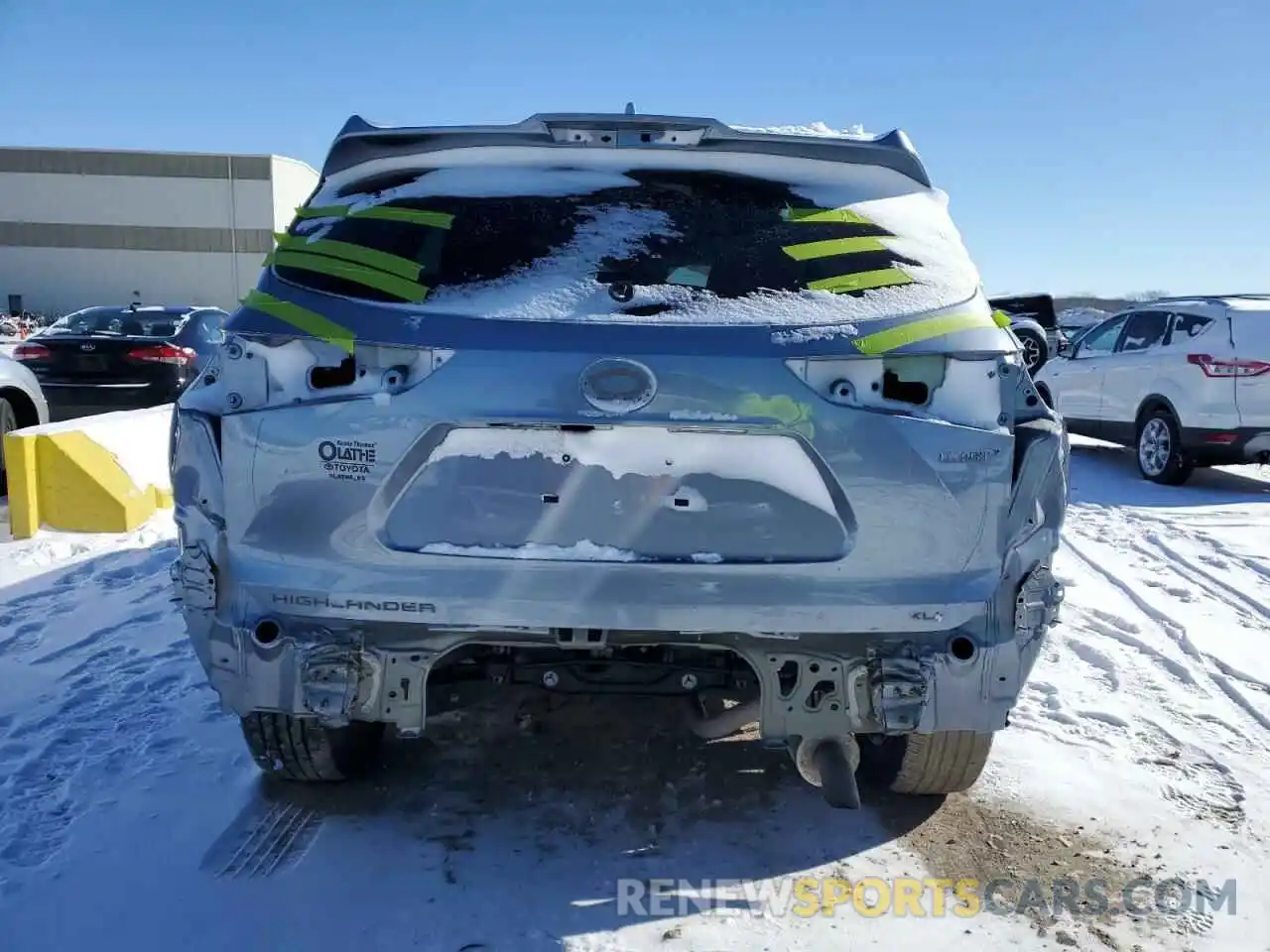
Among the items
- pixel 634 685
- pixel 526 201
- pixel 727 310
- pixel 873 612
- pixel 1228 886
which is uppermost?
pixel 526 201

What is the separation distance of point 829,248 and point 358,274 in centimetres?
124

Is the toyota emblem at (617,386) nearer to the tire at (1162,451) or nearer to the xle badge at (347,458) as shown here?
the xle badge at (347,458)

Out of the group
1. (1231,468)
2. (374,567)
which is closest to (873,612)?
(374,567)

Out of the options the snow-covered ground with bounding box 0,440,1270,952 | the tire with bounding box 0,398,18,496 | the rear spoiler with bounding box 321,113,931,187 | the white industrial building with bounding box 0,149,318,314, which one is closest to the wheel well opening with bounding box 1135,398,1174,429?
the snow-covered ground with bounding box 0,440,1270,952

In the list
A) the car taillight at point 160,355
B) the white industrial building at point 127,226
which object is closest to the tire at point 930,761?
the car taillight at point 160,355

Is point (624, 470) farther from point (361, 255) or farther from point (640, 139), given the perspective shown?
point (640, 139)

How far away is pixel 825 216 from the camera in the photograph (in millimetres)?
2717

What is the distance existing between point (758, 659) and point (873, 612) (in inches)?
12.6

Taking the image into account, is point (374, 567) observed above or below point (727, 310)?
below

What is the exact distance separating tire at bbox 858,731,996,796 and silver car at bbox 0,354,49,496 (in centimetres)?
737

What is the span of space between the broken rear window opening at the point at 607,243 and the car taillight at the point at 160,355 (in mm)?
8296

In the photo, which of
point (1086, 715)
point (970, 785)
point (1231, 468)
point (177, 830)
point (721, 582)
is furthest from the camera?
point (1231, 468)

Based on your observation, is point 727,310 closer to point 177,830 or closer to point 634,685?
point 634,685

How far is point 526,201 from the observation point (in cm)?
275
